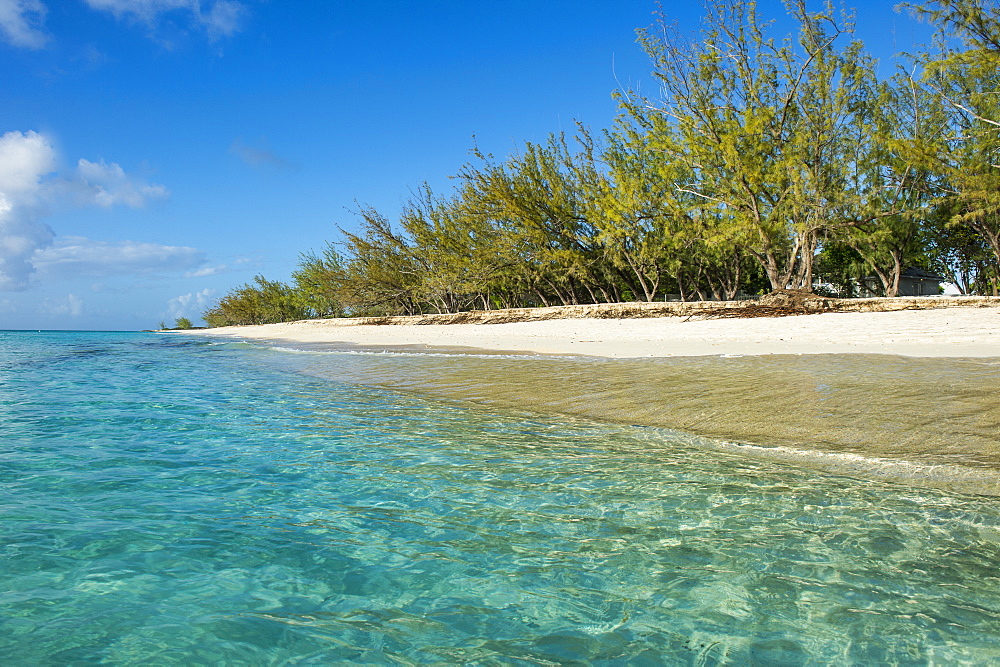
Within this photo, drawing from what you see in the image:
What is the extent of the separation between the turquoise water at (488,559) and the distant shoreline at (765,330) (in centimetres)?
868

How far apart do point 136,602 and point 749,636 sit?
238cm

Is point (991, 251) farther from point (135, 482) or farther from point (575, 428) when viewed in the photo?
point (135, 482)

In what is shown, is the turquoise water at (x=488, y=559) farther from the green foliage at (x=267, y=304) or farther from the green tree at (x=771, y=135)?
the green foliage at (x=267, y=304)

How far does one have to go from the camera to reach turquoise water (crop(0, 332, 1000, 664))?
192 centimetres

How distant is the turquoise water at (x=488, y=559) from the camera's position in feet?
6.31

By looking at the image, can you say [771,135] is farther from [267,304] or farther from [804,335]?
[267,304]

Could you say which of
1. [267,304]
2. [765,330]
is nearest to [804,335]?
[765,330]

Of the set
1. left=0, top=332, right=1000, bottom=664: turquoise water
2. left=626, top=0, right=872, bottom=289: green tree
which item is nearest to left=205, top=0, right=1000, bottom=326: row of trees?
left=626, top=0, right=872, bottom=289: green tree

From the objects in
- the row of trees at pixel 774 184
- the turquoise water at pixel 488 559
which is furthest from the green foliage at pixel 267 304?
the turquoise water at pixel 488 559

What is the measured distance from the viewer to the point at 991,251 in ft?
98.7

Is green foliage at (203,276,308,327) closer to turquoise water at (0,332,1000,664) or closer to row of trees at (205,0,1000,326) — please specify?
row of trees at (205,0,1000,326)

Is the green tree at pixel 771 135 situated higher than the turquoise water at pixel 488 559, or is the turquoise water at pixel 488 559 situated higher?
the green tree at pixel 771 135

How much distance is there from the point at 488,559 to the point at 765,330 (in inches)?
617

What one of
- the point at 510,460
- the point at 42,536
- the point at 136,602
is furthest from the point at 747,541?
the point at 42,536
